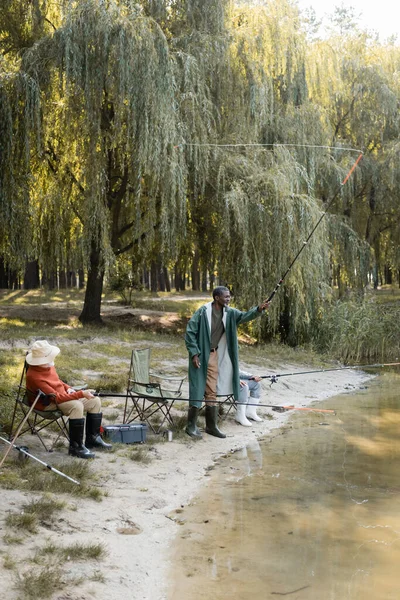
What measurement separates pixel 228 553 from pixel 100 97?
32.9 ft

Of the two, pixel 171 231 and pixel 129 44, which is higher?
pixel 129 44

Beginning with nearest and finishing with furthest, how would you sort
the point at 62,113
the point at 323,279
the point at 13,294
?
the point at 62,113, the point at 323,279, the point at 13,294

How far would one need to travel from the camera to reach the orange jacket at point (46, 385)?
6.40 m

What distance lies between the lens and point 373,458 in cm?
735

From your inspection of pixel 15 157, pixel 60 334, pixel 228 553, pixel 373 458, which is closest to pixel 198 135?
pixel 15 157

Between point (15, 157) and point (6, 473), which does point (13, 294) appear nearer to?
point (15, 157)

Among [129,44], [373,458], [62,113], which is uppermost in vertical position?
[129,44]

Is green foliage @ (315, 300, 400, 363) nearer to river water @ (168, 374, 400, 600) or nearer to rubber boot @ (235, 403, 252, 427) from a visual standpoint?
rubber boot @ (235, 403, 252, 427)

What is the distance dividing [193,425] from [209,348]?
2.93 feet

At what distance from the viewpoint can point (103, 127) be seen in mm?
13703

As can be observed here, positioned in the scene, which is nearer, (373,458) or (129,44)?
(373,458)

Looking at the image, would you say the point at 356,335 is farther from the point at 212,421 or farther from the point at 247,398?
the point at 212,421

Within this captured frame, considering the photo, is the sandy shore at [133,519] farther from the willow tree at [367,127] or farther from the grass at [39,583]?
the willow tree at [367,127]

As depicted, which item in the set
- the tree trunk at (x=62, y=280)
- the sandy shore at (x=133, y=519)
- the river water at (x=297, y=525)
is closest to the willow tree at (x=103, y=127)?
the sandy shore at (x=133, y=519)
